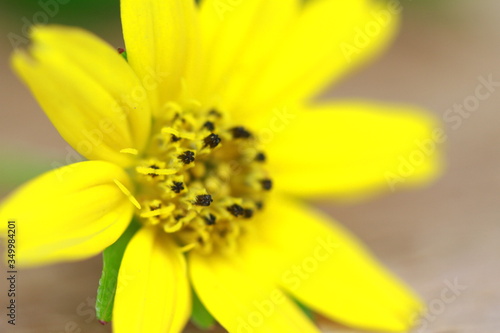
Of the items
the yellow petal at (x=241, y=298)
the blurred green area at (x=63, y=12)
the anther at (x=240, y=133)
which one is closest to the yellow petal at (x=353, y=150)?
the anther at (x=240, y=133)

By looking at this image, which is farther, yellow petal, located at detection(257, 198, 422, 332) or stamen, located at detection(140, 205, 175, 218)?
yellow petal, located at detection(257, 198, 422, 332)

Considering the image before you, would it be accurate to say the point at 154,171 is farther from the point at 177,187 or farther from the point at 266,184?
the point at 266,184

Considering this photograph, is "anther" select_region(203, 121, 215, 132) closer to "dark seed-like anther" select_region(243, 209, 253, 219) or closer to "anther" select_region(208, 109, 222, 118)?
"anther" select_region(208, 109, 222, 118)

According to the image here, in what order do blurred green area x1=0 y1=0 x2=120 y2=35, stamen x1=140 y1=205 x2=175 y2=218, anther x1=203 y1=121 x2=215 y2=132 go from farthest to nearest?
blurred green area x1=0 y1=0 x2=120 y2=35 → anther x1=203 y1=121 x2=215 y2=132 → stamen x1=140 y1=205 x2=175 y2=218

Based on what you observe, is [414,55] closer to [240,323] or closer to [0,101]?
[0,101]

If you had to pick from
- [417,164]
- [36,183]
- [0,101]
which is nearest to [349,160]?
[417,164]

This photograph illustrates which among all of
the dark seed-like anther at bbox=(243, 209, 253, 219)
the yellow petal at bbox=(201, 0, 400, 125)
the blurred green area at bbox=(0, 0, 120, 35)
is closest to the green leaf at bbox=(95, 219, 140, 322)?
the dark seed-like anther at bbox=(243, 209, 253, 219)
